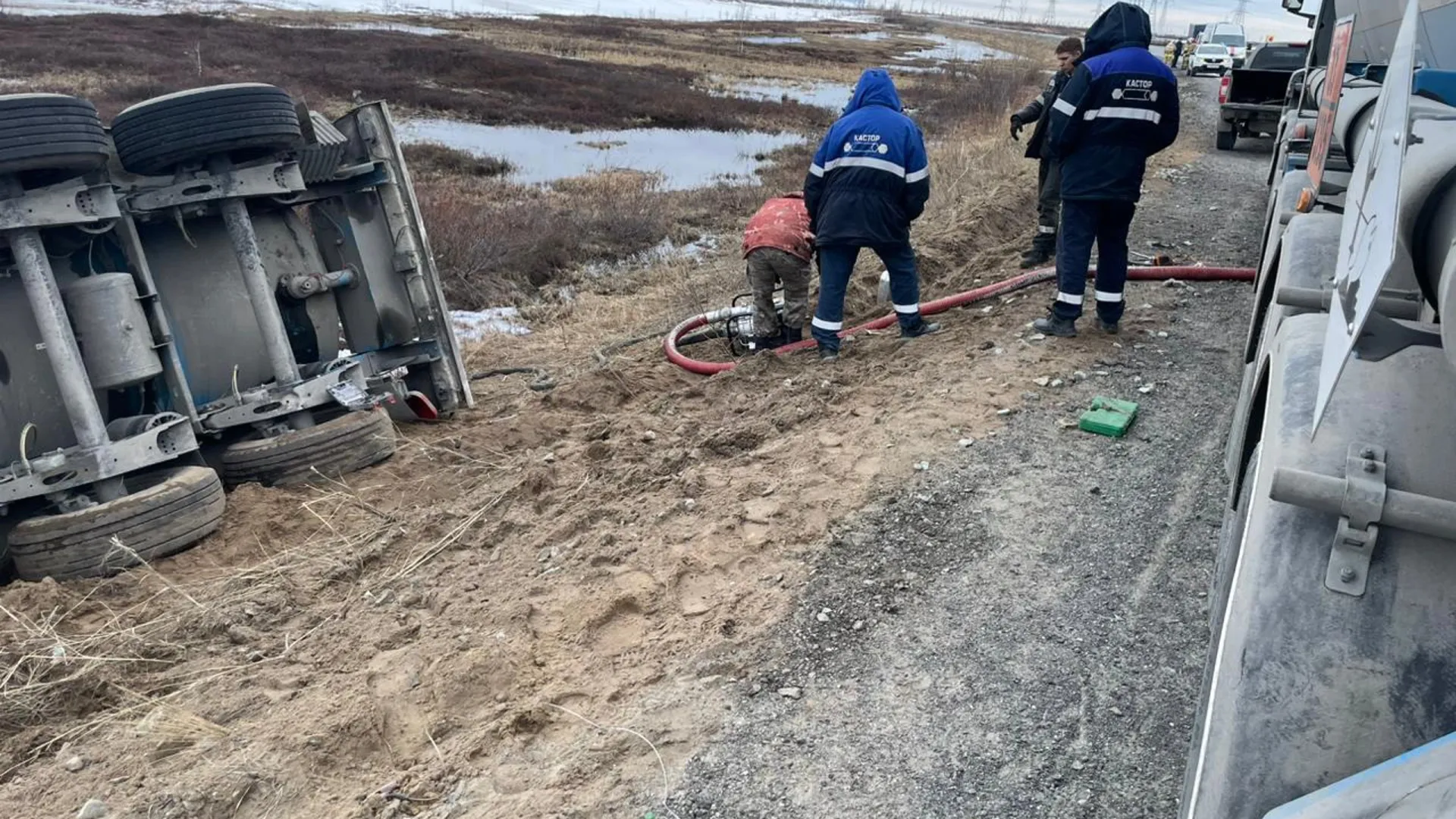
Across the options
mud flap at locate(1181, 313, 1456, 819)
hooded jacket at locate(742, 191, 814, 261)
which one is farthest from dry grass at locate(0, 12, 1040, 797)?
mud flap at locate(1181, 313, 1456, 819)

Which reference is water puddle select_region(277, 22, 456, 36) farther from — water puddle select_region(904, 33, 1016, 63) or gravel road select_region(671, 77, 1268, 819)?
gravel road select_region(671, 77, 1268, 819)

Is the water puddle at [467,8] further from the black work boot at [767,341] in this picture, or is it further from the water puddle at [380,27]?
the black work boot at [767,341]

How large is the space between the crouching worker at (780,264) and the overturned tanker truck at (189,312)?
203 cm

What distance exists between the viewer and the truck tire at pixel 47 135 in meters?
3.97

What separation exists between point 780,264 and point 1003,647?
3.97 m

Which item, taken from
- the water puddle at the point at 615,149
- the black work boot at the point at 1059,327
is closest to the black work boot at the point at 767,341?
the black work boot at the point at 1059,327

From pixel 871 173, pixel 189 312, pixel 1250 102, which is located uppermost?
pixel 871 173

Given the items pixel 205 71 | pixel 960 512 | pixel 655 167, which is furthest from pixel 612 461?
pixel 205 71

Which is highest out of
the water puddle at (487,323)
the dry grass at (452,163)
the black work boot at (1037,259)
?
the black work boot at (1037,259)

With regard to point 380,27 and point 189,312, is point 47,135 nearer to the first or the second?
point 189,312

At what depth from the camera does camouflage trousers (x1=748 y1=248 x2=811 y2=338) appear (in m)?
6.59

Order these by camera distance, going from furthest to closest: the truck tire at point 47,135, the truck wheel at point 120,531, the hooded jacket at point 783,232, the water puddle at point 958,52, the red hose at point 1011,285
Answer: the water puddle at point 958,52 < the red hose at point 1011,285 < the hooded jacket at point 783,232 < the truck wheel at point 120,531 < the truck tire at point 47,135

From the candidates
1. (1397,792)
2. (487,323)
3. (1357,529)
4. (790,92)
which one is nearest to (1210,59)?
(790,92)

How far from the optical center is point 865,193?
19.6 feet
